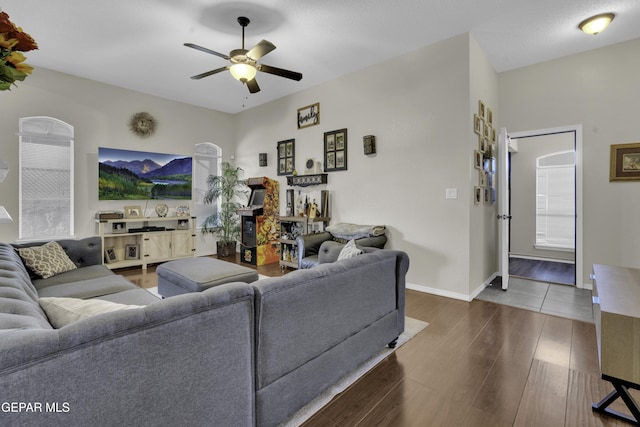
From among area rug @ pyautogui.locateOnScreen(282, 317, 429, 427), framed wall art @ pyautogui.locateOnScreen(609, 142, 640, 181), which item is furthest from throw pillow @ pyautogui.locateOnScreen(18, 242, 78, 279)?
framed wall art @ pyautogui.locateOnScreen(609, 142, 640, 181)

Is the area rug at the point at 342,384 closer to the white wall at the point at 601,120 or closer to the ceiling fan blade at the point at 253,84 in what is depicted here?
the white wall at the point at 601,120

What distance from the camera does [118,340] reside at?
3.18 ft

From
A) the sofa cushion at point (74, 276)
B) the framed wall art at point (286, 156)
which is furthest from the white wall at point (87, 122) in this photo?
the sofa cushion at point (74, 276)

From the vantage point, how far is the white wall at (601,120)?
146 inches

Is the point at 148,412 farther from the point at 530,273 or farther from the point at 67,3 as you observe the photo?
the point at 530,273

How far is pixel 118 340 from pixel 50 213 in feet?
16.7

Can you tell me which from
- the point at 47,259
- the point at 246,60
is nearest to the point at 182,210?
the point at 47,259

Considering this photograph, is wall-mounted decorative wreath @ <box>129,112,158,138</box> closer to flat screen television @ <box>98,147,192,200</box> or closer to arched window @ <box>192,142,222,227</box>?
flat screen television @ <box>98,147,192,200</box>

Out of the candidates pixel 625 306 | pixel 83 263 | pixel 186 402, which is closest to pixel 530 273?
pixel 625 306

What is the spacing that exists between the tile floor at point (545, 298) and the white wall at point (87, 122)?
582cm

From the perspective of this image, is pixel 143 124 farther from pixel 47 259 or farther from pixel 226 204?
pixel 47 259

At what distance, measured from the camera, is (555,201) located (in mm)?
5859

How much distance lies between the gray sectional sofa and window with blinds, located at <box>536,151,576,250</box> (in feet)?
18.0

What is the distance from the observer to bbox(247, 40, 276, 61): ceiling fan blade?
9.68 ft
